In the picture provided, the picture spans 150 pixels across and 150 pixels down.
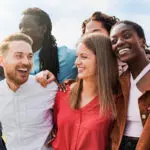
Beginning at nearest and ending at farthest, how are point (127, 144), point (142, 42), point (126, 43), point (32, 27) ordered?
1. point (127, 144)
2. point (126, 43)
3. point (142, 42)
4. point (32, 27)

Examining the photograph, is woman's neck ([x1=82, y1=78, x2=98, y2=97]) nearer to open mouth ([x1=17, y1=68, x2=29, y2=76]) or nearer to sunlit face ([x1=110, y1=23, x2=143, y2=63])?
sunlit face ([x1=110, y1=23, x2=143, y2=63])

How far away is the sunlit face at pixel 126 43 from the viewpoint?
13.9 ft

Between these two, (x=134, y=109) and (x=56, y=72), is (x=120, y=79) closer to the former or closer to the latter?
(x=134, y=109)

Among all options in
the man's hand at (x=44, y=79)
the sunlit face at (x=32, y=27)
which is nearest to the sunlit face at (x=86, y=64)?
the man's hand at (x=44, y=79)

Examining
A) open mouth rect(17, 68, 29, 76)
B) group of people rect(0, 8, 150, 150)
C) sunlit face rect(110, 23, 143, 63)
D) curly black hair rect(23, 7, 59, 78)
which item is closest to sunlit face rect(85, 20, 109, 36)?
curly black hair rect(23, 7, 59, 78)

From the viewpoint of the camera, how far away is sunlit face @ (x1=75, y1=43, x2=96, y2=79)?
4430mm

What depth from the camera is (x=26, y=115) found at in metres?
4.59

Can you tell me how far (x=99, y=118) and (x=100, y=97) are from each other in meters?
0.24

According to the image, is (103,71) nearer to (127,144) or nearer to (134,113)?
(134,113)

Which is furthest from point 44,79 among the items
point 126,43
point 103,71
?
point 126,43

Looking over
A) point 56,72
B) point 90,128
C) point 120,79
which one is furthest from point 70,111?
point 56,72

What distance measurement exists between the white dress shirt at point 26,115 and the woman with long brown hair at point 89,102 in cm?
14

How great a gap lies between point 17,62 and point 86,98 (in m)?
0.82

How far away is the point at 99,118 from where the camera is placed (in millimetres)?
4281
